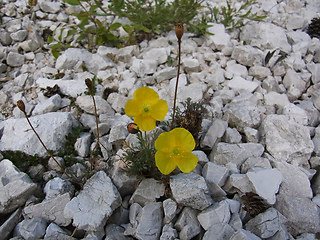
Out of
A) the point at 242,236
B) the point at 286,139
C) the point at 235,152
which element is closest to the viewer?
the point at 242,236

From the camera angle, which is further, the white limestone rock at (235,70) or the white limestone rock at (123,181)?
the white limestone rock at (235,70)

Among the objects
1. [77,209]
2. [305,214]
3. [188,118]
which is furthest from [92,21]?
[305,214]

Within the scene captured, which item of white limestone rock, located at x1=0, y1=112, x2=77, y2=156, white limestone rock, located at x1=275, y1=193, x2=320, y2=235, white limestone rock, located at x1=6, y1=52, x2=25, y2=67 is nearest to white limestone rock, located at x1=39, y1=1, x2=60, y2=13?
white limestone rock, located at x1=6, y1=52, x2=25, y2=67

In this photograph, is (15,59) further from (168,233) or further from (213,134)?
(168,233)

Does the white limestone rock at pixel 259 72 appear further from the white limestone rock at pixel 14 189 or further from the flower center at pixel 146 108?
the white limestone rock at pixel 14 189

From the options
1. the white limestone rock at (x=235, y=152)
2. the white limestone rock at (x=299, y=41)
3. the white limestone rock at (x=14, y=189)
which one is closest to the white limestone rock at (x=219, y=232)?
the white limestone rock at (x=235, y=152)

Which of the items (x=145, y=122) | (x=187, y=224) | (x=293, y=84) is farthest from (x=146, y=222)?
(x=293, y=84)

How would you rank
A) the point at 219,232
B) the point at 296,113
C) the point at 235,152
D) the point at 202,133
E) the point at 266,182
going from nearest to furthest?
1. the point at 219,232
2. the point at 266,182
3. the point at 235,152
4. the point at 202,133
5. the point at 296,113

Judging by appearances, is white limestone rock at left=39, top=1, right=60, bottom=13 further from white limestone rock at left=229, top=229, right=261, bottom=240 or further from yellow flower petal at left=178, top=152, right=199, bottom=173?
white limestone rock at left=229, top=229, right=261, bottom=240
